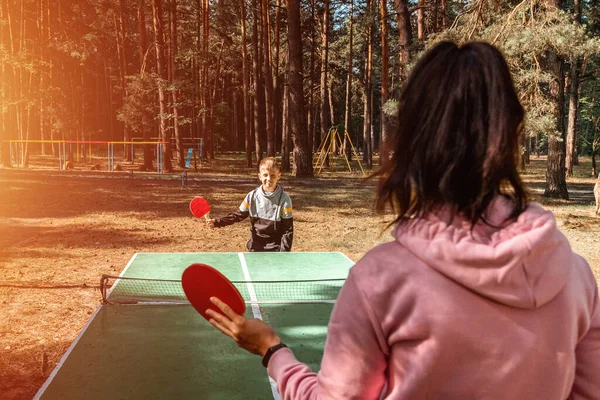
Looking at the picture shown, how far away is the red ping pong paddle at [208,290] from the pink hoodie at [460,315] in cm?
60

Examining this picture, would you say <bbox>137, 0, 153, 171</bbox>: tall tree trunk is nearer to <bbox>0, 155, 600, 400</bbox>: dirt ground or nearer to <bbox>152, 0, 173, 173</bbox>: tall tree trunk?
<bbox>152, 0, 173, 173</bbox>: tall tree trunk

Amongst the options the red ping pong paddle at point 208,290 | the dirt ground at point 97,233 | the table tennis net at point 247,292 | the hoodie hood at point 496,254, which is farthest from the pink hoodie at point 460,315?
the table tennis net at point 247,292

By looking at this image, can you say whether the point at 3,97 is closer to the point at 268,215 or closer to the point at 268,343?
the point at 268,215

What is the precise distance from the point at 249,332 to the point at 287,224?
6.26 m

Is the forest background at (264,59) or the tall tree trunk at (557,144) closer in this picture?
the forest background at (264,59)

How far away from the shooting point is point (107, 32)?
38.1 metres

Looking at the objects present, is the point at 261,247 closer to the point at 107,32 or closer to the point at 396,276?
the point at 396,276

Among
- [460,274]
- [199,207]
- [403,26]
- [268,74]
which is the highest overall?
[403,26]

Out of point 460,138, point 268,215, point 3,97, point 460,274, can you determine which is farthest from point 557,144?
point 3,97

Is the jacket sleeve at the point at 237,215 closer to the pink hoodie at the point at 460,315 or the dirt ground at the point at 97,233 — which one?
the dirt ground at the point at 97,233

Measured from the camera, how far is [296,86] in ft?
77.5

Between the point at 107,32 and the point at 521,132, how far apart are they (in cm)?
4041

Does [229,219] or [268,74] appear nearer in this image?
[229,219]

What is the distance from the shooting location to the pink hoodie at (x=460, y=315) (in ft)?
3.71
